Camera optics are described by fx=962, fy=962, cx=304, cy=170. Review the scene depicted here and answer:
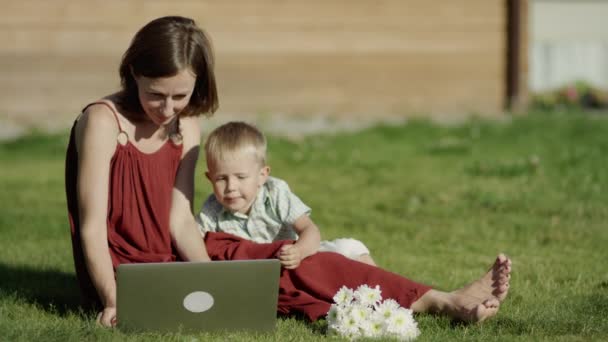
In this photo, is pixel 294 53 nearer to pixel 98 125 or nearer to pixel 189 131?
pixel 189 131

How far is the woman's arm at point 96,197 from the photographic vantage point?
3.85 meters

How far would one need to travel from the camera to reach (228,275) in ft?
11.5

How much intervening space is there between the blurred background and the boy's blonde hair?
6.19 m

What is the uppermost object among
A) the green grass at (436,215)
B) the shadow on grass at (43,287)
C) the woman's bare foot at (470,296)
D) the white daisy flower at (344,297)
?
the white daisy flower at (344,297)

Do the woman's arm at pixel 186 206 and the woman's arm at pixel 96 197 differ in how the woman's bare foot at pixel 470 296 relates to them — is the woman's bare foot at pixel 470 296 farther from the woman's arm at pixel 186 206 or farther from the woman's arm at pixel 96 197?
the woman's arm at pixel 96 197

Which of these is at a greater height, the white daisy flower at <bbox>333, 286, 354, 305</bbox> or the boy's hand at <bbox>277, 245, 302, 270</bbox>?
the boy's hand at <bbox>277, 245, 302, 270</bbox>

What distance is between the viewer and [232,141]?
4.20m

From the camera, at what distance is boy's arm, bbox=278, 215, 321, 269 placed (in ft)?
12.9

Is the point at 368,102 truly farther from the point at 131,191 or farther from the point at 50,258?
the point at 131,191

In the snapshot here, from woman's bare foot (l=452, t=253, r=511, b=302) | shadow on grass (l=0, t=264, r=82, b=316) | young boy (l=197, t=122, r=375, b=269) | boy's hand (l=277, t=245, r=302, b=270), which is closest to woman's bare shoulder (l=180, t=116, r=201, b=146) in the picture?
young boy (l=197, t=122, r=375, b=269)

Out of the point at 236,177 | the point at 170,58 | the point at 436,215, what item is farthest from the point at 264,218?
the point at 436,215

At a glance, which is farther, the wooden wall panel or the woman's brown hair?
the wooden wall panel

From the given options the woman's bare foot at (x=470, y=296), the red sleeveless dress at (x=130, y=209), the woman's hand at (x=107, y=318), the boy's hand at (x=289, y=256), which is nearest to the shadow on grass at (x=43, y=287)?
the red sleeveless dress at (x=130, y=209)

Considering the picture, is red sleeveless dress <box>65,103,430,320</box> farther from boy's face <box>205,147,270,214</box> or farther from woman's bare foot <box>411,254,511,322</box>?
boy's face <box>205,147,270,214</box>
